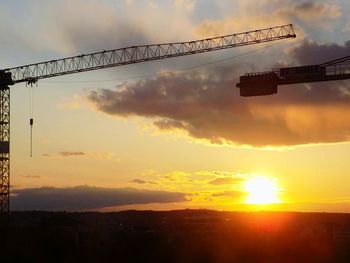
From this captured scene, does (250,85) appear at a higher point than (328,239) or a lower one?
higher

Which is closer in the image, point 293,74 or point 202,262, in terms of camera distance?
point 202,262

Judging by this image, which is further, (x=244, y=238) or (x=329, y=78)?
(x=329, y=78)

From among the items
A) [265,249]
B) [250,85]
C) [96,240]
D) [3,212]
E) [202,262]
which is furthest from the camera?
[3,212]

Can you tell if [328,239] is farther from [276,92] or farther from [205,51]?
[205,51]

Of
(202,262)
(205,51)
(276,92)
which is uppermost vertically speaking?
(205,51)

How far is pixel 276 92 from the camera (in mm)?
105000

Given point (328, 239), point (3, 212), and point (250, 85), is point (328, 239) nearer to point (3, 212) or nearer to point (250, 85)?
point (250, 85)

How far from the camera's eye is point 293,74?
106m

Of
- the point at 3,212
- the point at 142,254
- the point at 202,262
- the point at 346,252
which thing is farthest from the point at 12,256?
the point at 3,212

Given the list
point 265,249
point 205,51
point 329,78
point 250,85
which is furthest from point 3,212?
point 265,249

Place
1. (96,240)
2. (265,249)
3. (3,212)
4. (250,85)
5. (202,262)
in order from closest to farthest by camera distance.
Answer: (202,262)
(265,249)
(96,240)
(250,85)
(3,212)

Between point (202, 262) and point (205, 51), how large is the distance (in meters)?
81.7

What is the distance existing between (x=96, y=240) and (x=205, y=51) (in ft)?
229

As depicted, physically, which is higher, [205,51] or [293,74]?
[205,51]
